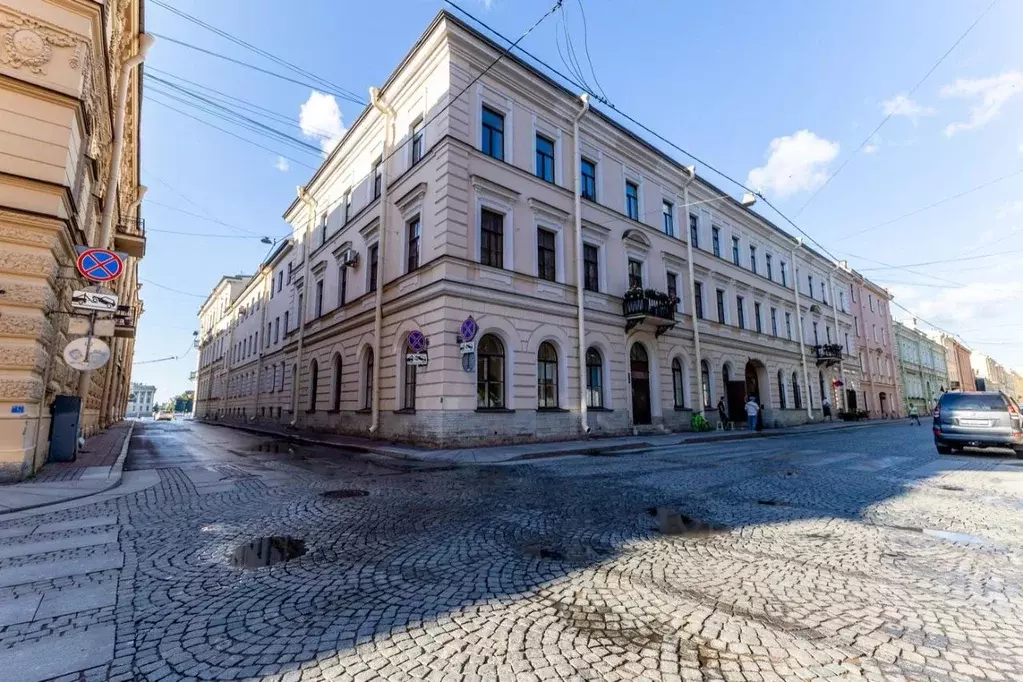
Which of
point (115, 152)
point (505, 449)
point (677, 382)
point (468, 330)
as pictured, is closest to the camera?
point (115, 152)

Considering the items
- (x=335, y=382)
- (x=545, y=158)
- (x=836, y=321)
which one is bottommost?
(x=335, y=382)

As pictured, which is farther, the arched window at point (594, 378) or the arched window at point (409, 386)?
the arched window at point (594, 378)

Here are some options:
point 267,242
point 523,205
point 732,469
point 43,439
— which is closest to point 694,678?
point 732,469

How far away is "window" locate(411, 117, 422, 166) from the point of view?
16703 mm

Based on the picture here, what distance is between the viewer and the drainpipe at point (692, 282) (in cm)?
2216

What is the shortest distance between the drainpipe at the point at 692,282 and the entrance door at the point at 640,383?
130 inches

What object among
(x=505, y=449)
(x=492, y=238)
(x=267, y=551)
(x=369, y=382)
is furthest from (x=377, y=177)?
(x=267, y=551)

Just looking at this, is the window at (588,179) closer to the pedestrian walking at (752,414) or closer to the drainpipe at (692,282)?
the drainpipe at (692,282)

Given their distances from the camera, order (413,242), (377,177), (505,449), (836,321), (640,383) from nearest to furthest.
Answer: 1. (505,449)
2. (413,242)
3. (377,177)
4. (640,383)
5. (836,321)

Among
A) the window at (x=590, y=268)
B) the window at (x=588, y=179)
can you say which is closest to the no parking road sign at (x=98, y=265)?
the window at (x=590, y=268)

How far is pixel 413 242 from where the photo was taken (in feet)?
54.4

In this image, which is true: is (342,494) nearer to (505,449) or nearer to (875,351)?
(505,449)

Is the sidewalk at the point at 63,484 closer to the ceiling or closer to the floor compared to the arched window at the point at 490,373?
closer to the floor

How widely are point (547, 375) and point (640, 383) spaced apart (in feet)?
18.5
